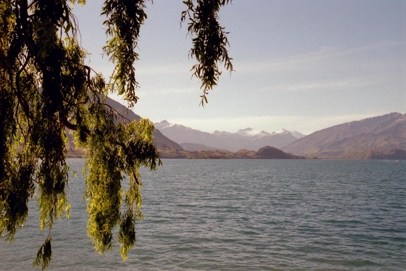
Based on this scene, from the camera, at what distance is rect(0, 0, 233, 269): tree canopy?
27.2ft

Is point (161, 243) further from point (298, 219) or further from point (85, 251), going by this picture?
point (298, 219)

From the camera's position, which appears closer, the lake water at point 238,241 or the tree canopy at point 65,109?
the tree canopy at point 65,109

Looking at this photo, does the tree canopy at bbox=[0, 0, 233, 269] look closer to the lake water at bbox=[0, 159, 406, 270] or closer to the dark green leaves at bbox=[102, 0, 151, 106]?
the dark green leaves at bbox=[102, 0, 151, 106]

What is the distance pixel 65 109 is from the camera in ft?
30.7

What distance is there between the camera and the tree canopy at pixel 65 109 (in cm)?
829

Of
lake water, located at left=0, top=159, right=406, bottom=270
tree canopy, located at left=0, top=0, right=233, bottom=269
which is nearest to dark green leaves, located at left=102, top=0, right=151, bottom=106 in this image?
tree canopy, located at left=0, top=0, right=233, bottom=269

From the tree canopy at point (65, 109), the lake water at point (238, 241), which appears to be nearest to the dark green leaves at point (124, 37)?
the tree canopy at point (65, 109)

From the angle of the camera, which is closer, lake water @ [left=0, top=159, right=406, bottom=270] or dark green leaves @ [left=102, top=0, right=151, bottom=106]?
dark green leaves @ [left=102, top=0, right=151, bottom=106]

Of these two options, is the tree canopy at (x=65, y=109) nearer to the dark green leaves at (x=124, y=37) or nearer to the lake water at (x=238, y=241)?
the dark green leaves at (x=124, y=37)

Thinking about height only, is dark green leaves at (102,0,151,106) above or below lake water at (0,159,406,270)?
above

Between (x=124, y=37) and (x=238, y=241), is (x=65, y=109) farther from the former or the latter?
(x=238, y=241)

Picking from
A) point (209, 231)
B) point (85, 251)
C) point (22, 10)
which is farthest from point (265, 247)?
point (22, 10)

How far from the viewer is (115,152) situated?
10.0m

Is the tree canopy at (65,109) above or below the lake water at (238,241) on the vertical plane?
above
